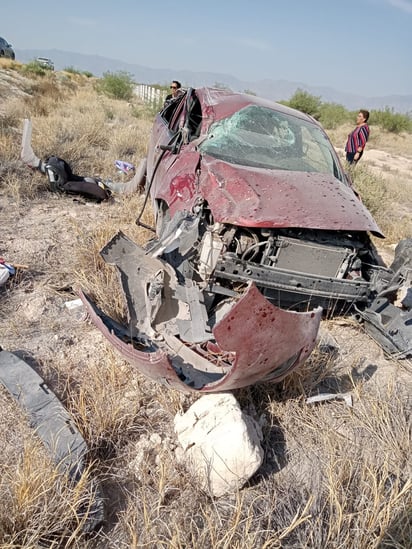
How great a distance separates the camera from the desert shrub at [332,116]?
22.2 meters

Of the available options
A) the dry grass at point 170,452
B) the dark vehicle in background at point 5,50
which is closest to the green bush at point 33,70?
the dark vehicle in background at point 5,50

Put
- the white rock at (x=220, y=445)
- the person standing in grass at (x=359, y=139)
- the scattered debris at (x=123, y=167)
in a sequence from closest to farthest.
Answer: the white rock at (x=220, y=445)
the scattered debris at (x=123, y=167)
the person standing in grass at (x=359, y=139)

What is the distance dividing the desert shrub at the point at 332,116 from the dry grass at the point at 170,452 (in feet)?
70.7

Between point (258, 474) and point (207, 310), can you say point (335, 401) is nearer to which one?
point (258, 474)

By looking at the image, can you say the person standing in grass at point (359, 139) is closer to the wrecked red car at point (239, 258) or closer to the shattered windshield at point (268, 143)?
the shattered windshield at point (268, 143)

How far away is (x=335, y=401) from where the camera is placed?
2598 millimetres

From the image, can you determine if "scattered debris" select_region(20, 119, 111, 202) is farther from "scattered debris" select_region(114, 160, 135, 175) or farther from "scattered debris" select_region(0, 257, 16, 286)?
"scattered debris" select_region(0, 257, 16, 286)

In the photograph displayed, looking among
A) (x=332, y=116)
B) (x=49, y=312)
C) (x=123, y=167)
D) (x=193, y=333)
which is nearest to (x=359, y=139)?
(x=123, y=167)

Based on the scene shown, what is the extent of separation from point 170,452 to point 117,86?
67.9 feet

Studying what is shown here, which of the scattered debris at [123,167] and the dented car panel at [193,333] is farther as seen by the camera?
the scattered debris at [123,167]

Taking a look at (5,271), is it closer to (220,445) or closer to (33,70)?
(220,445)

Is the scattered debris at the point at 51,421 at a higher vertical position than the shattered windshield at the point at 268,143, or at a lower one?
lower

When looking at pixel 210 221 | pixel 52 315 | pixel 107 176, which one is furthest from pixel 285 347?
pixel 107 176

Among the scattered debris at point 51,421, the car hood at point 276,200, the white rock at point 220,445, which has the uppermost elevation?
the car hood at point 276,200
